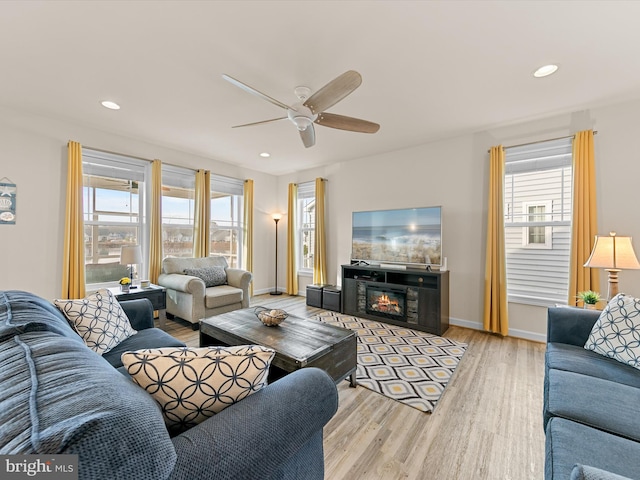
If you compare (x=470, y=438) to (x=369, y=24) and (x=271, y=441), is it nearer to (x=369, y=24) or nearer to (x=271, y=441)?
(x=271, y=441)

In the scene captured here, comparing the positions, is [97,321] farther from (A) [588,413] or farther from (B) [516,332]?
(B) [516,332]

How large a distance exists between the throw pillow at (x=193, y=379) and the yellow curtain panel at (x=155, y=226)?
3586mm

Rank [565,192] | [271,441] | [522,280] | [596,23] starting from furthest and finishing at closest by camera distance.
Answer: [522,280] < [565,192] < [596,23] < [271,441]

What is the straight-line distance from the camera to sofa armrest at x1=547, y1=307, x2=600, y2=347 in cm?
189

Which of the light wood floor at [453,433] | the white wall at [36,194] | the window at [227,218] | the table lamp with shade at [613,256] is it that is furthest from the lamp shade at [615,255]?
the white wall at [36,194]

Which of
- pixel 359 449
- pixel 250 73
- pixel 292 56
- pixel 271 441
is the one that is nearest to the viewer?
pixel 271 441

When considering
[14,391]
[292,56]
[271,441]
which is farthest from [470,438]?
[292,56]

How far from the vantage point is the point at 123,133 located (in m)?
3.66

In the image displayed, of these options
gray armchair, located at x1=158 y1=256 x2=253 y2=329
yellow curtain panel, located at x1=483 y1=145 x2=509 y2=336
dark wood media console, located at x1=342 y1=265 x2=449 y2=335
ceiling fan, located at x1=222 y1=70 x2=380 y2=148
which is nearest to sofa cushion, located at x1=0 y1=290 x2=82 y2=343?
ceiling fan, located at x1=222 y1=70 x2=380 y2=148

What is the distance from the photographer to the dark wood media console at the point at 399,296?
3.47m

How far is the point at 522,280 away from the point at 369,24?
3.31 meters

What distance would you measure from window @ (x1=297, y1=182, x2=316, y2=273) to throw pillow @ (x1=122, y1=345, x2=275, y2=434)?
4.61 m

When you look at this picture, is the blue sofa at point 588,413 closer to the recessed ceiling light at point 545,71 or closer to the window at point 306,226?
the recessed ceiling light at point 545,71

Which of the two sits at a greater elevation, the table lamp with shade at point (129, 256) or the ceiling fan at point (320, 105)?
the ceiling fan at point (320, 105)
